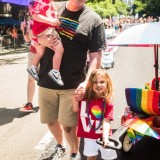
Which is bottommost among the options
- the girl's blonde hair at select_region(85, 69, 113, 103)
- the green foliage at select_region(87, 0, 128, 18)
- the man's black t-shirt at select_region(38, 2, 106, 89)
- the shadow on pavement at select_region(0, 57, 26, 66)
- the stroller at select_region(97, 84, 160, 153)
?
the shadow on pavement at select_region(0, 57, 26, 66)

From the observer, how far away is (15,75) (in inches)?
478

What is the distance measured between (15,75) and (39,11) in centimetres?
807

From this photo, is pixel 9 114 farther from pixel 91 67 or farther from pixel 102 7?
pixel 102 7

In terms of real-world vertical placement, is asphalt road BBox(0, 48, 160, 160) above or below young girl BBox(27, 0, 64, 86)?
below

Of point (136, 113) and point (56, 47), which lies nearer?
point (56, 47)

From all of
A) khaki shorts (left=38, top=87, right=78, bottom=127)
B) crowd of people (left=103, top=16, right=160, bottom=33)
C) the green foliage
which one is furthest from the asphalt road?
crowd of people (left=103, top=16, right=160, bottom=33)

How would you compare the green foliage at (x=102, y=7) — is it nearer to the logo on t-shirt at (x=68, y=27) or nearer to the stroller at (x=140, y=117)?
the stroller at (x=140, y=117)

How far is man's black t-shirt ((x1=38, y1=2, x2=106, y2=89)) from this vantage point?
394 cm

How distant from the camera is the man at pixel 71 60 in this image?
395cm

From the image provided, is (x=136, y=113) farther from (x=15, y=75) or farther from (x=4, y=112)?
(x=15, y=75)

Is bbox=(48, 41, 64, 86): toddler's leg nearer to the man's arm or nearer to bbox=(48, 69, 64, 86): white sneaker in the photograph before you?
bbox=(48, 69, 64, 86): white sneaker

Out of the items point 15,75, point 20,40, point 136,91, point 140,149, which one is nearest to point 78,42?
point 136,91

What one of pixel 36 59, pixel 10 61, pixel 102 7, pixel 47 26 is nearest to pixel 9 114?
pixel 36 59

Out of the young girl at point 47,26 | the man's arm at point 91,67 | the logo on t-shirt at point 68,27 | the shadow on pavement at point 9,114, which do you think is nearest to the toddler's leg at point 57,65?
the young girl at point 47,26
